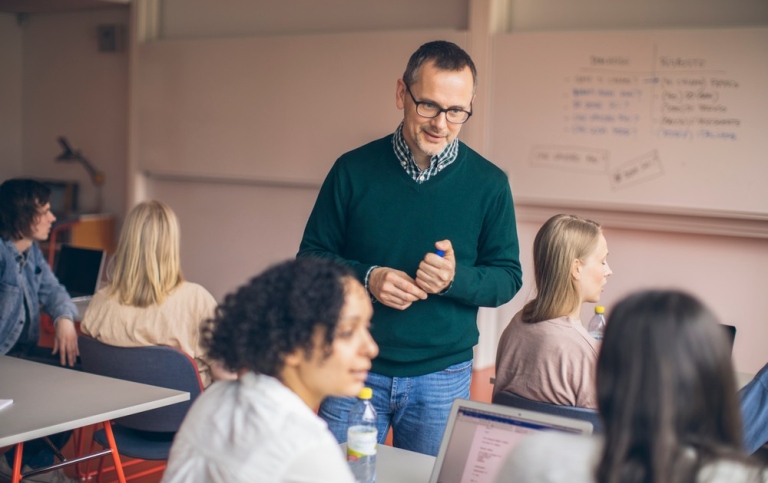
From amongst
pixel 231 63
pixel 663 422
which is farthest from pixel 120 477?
pixel 231 63

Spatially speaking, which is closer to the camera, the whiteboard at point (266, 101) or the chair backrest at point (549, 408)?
the chair backrest at point (549, 408)

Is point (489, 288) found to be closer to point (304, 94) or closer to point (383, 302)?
point (383, 302)

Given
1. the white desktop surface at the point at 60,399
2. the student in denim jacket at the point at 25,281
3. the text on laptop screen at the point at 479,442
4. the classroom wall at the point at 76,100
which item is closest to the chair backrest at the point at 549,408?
the text on laptop screen at the point at 479,442

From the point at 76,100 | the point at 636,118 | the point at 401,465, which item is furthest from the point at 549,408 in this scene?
the point at 76,100

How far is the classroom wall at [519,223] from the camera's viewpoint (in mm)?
4812

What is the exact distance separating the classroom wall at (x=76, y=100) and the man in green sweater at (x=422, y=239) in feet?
17.6

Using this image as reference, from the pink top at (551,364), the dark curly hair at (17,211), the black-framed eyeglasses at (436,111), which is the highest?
the black-framed eyeglasses at (436,111)

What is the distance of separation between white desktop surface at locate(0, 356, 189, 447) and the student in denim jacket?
71cm

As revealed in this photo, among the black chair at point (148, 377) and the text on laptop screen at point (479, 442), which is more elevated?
the text on laptop screen at point (479, 442)

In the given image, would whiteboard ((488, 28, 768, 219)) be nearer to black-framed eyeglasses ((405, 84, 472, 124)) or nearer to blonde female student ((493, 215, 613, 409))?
blonde female student ((493, 215, 613, 409))

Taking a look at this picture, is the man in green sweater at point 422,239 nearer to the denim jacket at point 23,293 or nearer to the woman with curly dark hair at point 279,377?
the woman with curly dark hair at point 279,377

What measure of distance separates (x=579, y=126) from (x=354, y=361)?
3900 mm

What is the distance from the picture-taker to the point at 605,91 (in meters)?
5.01

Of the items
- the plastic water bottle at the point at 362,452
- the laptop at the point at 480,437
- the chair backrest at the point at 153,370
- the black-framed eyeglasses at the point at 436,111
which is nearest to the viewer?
the laptop at the point at 480,437
